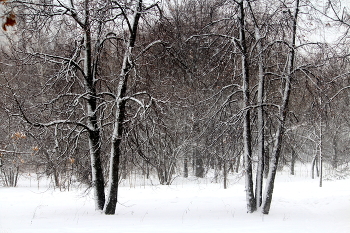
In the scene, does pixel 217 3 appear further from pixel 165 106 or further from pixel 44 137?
pixel 44 137

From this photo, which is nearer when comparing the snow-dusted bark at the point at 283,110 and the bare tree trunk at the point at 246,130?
the snow-dusted bark at the point at 283,110

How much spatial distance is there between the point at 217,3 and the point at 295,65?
9.74ft

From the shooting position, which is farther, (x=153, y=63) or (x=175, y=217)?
(x=153, y=63)

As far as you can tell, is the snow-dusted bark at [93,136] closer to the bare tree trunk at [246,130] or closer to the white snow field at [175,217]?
the white snow field at [175,217]

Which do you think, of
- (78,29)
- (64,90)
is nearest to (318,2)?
(78,29)

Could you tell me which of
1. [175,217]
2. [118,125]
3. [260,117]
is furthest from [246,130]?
[118,125]

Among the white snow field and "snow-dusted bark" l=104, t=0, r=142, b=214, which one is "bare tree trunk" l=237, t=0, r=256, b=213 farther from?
"snow-dusted bark" l=104, t=0, r=142, b=214

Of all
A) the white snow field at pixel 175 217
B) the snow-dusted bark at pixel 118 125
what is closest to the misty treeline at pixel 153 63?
the snow-dusted bark at pixel 118 125

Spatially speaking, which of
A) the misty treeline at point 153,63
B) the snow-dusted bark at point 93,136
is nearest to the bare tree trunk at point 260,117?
the misty treeline at point 153,63

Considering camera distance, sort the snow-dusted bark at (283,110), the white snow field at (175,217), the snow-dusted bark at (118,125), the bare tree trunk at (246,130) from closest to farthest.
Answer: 1. the white snow field at (175,217)
2. the snow-dusted bark at (118,125)
3. the snow-dusted bark at (283,110)
4. the bare tree trunk at (246,130)

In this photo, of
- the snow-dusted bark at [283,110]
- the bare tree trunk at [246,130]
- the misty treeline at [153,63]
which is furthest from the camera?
the bare tree trunk at [246,130]

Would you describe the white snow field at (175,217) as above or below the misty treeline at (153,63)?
below

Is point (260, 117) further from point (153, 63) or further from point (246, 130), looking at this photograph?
point (153, 63)

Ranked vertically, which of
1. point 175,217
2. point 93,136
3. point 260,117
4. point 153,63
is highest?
point 153,63
